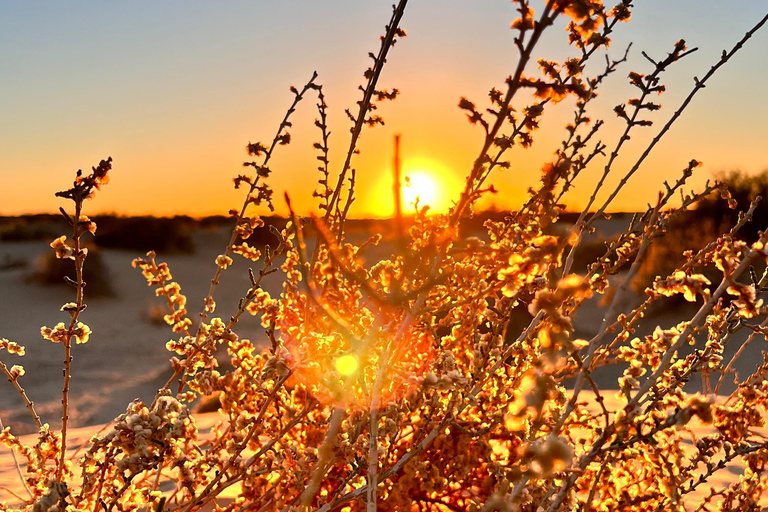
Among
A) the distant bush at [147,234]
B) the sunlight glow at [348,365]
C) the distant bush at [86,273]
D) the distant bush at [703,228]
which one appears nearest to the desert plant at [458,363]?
the sunlight glow at [348,365]

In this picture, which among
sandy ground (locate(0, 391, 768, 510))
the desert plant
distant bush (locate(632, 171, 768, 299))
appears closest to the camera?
the desert plant

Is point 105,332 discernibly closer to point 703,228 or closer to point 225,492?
point 225,492

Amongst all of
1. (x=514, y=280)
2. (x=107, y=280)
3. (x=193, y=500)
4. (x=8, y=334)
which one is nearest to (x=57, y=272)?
(x=107, y=280)

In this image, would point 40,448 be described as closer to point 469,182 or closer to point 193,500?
point 193,500

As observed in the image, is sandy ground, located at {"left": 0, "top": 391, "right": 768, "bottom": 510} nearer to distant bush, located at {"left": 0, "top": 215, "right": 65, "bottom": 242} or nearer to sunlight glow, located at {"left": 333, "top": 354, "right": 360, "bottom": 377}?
sunlight glow, located at {"left": 333, "top": 354, "right": 360, "bottom": 377}

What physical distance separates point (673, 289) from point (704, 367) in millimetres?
594

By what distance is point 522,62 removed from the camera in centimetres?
77

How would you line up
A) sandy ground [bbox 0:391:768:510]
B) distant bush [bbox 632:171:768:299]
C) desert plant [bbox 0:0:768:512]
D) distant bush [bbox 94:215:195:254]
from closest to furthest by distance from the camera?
desert plant [bbox 0:0:768:512] < sandy ground [bbox 0:391:768:510] < distant bush [bbox 632:171:768:299] < distant bush [bbox 94:215:195:254]

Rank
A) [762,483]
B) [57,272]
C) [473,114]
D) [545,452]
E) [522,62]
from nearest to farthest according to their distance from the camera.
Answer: [545,452]
[522,62]
[473,114]
[762,483]
[57,272]

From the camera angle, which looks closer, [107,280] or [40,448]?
[40,448]

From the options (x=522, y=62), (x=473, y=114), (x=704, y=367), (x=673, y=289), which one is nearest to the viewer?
(x=522, y=62)

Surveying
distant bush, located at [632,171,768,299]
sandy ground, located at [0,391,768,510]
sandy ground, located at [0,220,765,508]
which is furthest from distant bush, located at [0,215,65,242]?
distant bush, located at [632,171,768,299]

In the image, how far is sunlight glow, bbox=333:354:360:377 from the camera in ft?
2.94

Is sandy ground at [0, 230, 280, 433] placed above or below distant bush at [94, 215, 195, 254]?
below
